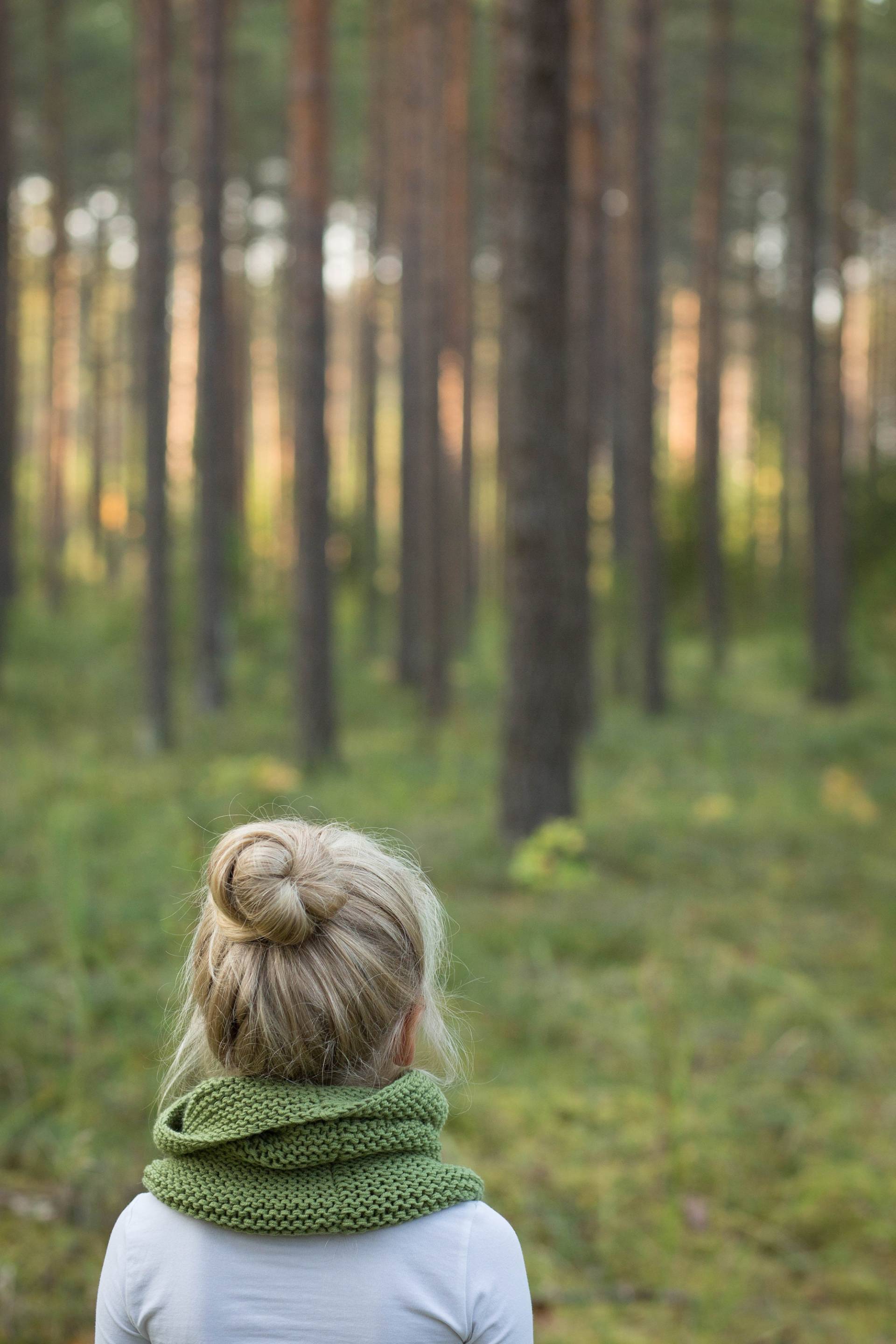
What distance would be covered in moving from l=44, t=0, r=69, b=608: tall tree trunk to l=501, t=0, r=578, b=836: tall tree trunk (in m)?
11.9

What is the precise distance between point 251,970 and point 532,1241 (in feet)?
9.07

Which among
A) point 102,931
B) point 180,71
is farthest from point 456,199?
point 102,931

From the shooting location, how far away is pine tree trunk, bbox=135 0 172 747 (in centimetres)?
1090

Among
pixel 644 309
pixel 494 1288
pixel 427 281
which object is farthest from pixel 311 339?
pixel 494 1288

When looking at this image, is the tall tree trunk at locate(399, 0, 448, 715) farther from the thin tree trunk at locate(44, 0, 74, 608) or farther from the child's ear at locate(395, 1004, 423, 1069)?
the child's ear at locate(395, 1004, 423, 1069)

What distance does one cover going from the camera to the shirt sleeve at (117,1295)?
1379mm

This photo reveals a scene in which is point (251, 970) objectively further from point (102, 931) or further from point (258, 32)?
point (258, 32)

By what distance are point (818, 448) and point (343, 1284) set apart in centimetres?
1426

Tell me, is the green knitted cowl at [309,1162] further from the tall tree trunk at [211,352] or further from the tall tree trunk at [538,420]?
the tall tree trunk at [211,352]

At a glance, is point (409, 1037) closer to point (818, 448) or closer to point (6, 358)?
point (6, 358)

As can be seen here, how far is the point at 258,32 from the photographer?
16625 millimetres

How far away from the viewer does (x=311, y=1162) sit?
4.29ft

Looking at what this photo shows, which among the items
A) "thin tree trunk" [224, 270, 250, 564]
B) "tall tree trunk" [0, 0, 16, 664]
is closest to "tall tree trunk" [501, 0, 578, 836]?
"tall tree trunk" [0, 0, 16, 664]

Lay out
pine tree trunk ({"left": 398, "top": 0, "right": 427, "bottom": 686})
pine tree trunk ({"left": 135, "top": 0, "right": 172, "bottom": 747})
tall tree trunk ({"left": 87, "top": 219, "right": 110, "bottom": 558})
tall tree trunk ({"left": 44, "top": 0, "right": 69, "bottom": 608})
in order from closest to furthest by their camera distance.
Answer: pine tree trunk ({"left": 135, "top": 0, "right": 172, "bottom": 747}) < pine tree trunk ({"left": 398, "top": 0, "right": 427, "bottom": 686}) < tall tree trunk ({"left": 44, "top": 0, "right": 69, "bottom": 608}) < tall tree trunk ({"left": 87, "top": 219, "right": 110, "bottom": 558})
